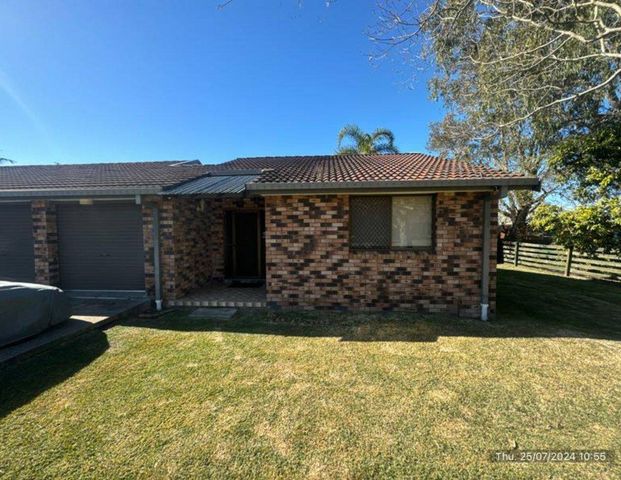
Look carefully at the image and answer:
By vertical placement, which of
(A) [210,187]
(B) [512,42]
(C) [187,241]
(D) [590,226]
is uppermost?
(B) [512,42]

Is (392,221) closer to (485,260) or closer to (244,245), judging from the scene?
(485,260)

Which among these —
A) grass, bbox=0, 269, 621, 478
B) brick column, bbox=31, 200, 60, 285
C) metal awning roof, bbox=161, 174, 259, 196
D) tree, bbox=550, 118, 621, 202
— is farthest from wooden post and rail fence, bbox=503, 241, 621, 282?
brick column, bbox=31, 200, 60, 285

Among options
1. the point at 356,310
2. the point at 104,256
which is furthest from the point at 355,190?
the point at 104,256

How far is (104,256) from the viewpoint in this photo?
24.4ft

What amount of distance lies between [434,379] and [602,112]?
1681 cm

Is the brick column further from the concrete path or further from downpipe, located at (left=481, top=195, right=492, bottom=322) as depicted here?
downpipe, located at (left=481, top=195, right=492, bottom=322)

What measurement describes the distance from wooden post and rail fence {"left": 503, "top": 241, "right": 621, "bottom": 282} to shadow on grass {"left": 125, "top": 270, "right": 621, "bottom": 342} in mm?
4242

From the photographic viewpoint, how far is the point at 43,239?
289 inches

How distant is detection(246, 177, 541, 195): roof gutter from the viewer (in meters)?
5.49

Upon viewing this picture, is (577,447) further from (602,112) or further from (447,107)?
(602,112)

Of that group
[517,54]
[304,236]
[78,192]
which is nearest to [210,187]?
[304,236]

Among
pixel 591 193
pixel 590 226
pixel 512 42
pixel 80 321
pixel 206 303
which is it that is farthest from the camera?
pixel 591 193

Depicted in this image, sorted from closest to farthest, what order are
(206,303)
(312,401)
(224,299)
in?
(312,401)
(206,303)
(224,299)

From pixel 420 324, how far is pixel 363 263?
1679 mm
